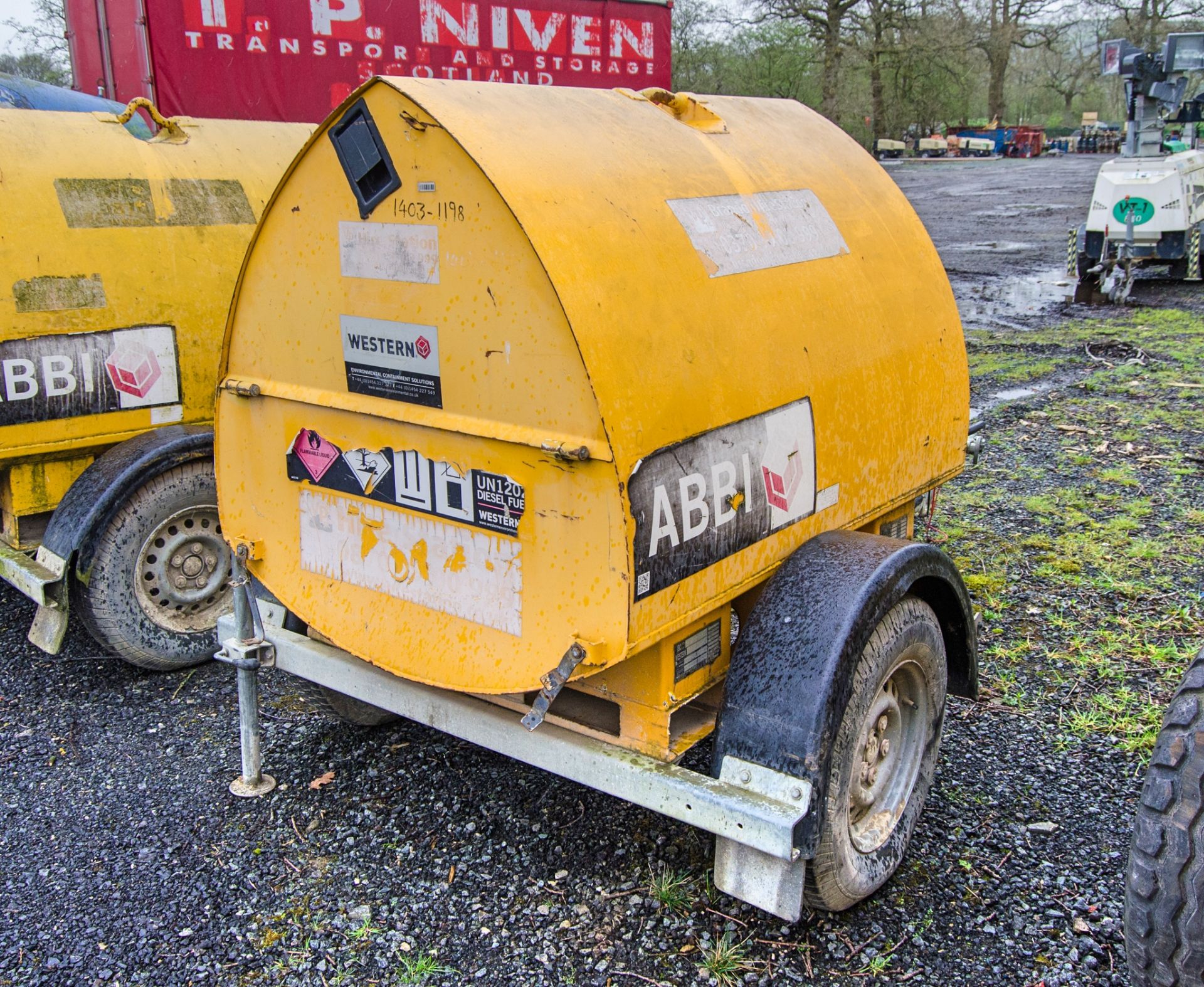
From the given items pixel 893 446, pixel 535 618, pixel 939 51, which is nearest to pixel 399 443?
pixel 535 618

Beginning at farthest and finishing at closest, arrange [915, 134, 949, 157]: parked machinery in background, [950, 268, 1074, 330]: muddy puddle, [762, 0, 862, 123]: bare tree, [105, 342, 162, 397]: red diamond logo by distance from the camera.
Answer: [915, 134, 949, 157]: parked machinery in background → [762, 0, 862, 123]: bare tree → [950, 268, 1074, 330]: muddy puddle → [105, 342, 162, 397]: red diamond logo

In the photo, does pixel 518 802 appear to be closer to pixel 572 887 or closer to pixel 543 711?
pixel 572 887

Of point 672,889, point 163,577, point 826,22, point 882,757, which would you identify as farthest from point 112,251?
point 826,22

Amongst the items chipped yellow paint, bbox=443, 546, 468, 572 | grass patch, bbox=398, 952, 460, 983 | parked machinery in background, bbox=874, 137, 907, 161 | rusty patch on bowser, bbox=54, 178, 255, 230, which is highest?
parked machinery in background, bbox=874, 137, 907, 161

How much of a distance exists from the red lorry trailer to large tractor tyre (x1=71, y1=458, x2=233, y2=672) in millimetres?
3817

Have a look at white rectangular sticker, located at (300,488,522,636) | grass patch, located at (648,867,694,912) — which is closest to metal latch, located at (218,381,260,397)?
white rectangular sticker, located at (300,488,522,636)

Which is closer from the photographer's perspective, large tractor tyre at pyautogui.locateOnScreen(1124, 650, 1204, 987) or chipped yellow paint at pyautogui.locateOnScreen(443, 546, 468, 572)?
large tractor tyre at pyautogui.locateOnScreen(1124, 650, 1204, 987)

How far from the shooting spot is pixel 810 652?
2.65m

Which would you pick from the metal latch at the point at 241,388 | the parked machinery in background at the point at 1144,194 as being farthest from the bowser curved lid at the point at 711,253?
the parked machinery in background at the point at 1144,194

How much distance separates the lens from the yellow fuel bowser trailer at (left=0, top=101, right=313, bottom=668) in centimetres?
403

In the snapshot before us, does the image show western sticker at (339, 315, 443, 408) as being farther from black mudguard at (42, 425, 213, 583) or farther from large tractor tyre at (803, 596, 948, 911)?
black mudguard at (42, 425, 213, 583)

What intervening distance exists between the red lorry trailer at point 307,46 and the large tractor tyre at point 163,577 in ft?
12.5

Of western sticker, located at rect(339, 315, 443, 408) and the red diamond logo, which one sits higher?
western sticker, located at rect(339, 315, 443, 408)

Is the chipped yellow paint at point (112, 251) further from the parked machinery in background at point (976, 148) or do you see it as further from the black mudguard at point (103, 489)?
the parked machinery in background at point (976, 148)
